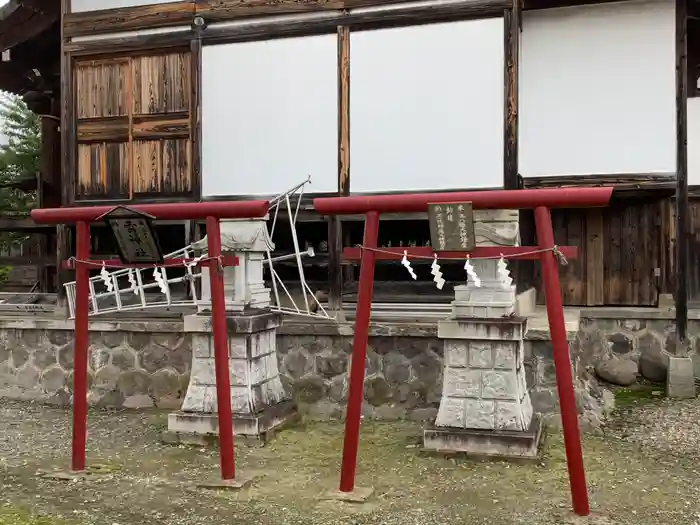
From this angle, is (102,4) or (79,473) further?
(102,4)

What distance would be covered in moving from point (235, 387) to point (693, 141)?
974 cm

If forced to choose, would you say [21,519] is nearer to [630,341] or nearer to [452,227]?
[452,227]

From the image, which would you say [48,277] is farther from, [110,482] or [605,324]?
[605,324]

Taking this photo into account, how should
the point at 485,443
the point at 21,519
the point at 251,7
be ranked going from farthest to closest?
1. the point at 251,7
2. the point at 485,443
3. the point at 21,519

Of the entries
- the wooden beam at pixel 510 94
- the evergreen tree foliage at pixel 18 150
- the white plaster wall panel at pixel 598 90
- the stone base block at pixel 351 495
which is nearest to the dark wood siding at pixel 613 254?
the white plaster wall panel at pixel 598 90

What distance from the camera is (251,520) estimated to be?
570 cm

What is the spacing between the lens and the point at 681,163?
9.93 meters

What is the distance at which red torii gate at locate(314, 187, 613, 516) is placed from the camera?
576 cm

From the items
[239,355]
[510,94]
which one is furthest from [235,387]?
[510,94]

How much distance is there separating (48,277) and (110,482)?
31.1ft

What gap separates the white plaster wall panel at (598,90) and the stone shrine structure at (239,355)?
468 cm

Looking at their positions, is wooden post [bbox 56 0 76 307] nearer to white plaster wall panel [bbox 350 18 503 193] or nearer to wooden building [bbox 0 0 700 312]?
wooden building [bbox 0 0 700 312]

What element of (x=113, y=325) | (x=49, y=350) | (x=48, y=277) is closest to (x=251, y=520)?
(x=113, y=325)

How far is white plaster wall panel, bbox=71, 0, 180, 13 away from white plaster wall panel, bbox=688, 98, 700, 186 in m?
9.49
